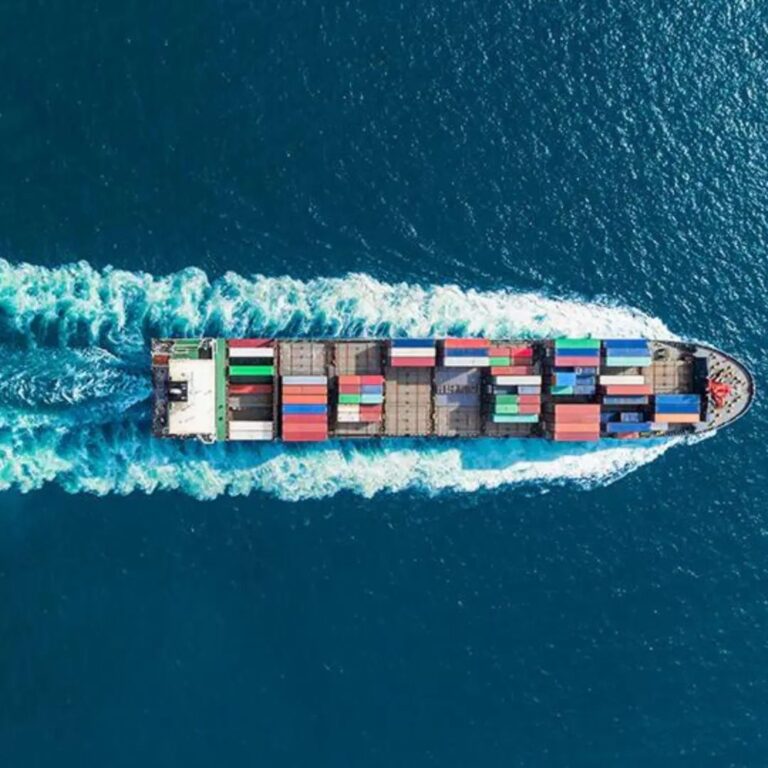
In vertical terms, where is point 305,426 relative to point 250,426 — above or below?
above

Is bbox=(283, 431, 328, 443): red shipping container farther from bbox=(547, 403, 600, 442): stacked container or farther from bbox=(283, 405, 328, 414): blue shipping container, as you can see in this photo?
bbox=(547, 403, 600, 442): stacked container

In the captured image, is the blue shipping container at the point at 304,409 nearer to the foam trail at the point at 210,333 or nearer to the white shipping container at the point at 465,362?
the foam trail at the point at 210,333

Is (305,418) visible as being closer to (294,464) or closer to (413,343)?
(294,464)

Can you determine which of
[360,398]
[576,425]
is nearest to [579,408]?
[576,425]

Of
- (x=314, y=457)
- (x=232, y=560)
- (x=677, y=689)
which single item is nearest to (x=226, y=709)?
(x=232, y=560)

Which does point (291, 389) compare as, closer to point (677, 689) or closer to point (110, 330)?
point (110, 330)

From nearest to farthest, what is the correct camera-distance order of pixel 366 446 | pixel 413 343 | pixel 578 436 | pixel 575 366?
pixel 413 343
pixel 575 366
pixel 578 436
pixel 366 446

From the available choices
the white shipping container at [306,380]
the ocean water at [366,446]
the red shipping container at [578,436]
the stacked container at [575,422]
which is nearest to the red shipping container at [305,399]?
the white shipping container at [306,380]

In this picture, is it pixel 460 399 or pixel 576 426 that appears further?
pixel 460 399
